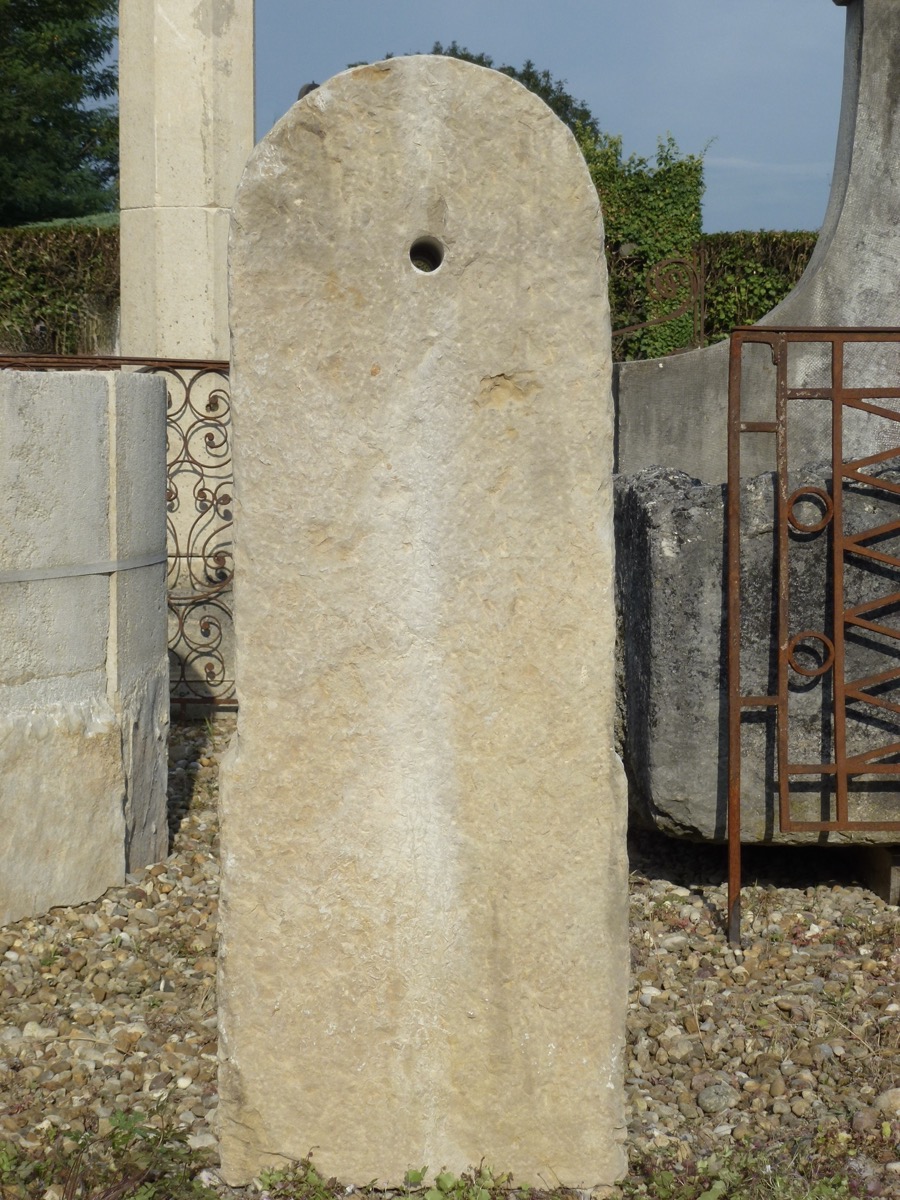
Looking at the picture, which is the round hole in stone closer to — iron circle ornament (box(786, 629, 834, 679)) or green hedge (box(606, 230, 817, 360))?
iron circle ornament (box(786, 629, 834, 679))

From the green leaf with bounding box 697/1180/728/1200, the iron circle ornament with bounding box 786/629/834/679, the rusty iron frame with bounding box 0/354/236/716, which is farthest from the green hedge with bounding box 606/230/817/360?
the green leaf with bounding box 697/1180/728/1200

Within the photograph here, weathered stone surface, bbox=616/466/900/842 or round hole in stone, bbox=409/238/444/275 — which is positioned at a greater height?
round hole in stone, bbox=409/238/444/275

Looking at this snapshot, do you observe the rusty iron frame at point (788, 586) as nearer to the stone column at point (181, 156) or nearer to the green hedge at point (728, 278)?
the stone column at point (181, 156)

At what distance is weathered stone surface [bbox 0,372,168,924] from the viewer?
153 inches

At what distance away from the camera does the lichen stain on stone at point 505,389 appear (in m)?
2.28

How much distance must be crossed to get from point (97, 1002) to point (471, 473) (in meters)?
2.09

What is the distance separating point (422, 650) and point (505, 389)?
500mm

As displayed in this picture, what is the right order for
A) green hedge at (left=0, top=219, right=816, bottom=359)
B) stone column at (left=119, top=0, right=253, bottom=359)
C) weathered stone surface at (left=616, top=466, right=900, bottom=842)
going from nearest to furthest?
weathered stone surface at (left=616, top=466, right=900, bottom=842), stone column at (left=119, top=0, right=253, bottom=359), green hedge at (left=0, top=219, right=816, bottom=359)

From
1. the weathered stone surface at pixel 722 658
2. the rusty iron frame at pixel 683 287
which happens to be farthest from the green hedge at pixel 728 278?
the weathered stone surface at pixel 722 658

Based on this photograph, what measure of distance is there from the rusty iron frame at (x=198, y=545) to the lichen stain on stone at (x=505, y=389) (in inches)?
177

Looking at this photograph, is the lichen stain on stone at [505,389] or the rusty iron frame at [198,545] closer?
the lichen stain on stone at [505,389]

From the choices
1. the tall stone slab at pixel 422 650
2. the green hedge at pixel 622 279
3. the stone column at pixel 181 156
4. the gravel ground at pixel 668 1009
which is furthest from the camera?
the green hedge at pixel 622 279

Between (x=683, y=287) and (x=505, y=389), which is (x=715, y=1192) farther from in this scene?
(x=683, y=287)

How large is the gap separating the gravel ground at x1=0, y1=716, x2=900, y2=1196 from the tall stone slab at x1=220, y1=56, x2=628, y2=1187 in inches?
20.8
